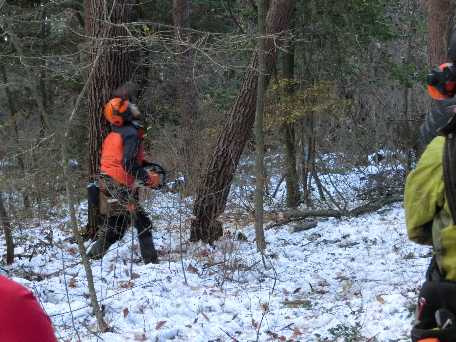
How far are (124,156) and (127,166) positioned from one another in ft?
0.39

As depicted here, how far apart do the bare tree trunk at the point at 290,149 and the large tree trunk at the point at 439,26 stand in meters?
3.94

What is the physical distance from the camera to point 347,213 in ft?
35.9

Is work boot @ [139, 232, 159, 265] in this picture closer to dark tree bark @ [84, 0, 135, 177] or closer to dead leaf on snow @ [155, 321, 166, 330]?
dark tree bark @ [84, 0, 135, 177]

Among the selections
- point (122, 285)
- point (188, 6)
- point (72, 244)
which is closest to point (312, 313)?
point (122, 285)

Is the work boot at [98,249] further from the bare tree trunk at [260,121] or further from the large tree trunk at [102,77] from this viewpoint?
the bare tree trunk at [260,121]

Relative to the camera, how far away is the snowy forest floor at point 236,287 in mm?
5371

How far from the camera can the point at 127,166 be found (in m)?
7.00

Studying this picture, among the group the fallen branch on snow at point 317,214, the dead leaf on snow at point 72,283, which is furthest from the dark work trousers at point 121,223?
the fallen branch on snow at point 317,214

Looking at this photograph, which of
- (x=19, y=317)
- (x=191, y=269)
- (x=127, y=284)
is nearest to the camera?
(x=19, y=317)

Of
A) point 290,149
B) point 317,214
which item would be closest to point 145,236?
point 317,214

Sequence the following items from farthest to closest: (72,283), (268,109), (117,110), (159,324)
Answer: (268,109) < (117,110) < (72,283) < (159,324)

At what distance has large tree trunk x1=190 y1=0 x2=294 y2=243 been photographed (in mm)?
8758

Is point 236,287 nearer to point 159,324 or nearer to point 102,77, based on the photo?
point 159,324

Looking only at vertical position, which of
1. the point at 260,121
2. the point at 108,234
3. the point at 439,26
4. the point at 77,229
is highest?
the point at 439,26
